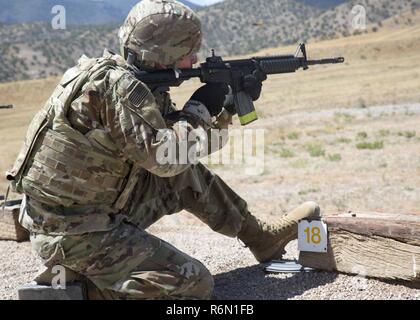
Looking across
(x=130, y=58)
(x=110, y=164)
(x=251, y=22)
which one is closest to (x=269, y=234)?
(x=110, y=164)

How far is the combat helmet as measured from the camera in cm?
313

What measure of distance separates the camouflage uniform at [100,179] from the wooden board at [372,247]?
0.79 metres

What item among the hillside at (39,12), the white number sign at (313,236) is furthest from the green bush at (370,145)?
the hillside at (39,12)

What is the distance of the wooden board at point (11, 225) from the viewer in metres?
4.95

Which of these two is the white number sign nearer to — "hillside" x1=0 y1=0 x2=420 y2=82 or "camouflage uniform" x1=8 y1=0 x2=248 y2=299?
"camouflage uniform" x1=8 y1=0 x2=248 y2=299

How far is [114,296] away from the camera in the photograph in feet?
10.0

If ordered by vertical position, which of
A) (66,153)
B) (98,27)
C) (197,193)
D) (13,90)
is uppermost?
(98,27)

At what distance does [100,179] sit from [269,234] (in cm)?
122

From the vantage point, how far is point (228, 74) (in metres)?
3.59

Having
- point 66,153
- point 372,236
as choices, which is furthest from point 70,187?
→ point 372,236

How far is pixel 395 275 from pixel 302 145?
26.8 feet

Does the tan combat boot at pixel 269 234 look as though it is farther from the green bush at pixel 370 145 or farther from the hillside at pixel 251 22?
the hillside at pixel 251 22

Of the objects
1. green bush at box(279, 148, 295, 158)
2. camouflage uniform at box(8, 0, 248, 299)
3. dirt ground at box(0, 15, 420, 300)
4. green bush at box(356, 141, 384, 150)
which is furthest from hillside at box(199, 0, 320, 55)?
camouflage uniform at box(8, 0, 248, 299)
